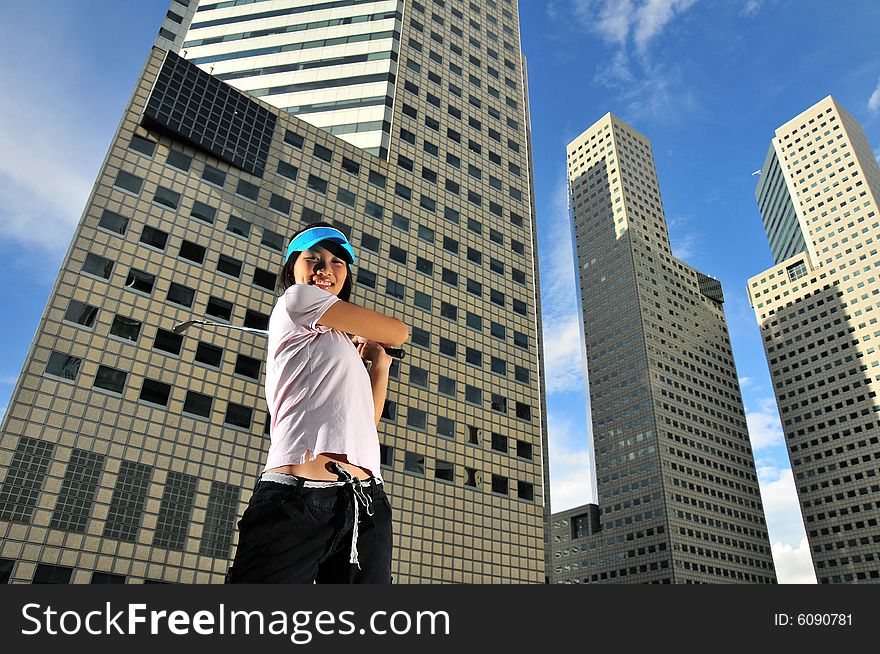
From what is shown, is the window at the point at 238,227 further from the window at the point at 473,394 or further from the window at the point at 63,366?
the window at the point at 473,394

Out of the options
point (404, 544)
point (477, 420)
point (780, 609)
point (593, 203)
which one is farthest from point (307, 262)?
point (593, 203)

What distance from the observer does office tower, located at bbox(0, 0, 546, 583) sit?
25.1 meters

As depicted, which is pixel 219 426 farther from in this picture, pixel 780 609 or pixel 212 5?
pixel 212 5

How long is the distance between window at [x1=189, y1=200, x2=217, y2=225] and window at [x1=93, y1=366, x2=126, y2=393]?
10.3 meters

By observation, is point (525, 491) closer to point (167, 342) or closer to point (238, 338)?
point (238, 338)

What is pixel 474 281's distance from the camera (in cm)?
4378

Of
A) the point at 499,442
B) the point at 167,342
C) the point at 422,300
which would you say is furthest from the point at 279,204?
the point at 499,442

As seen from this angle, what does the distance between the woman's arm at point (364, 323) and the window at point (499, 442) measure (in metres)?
35.7

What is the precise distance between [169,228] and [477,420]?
833 inches

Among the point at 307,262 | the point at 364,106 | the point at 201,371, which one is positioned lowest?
the point at 307,262

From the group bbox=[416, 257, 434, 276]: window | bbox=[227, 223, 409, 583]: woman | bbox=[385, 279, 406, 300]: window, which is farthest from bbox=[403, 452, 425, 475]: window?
bbox=[227, 223, 409, 583]: woman

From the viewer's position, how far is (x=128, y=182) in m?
32.0

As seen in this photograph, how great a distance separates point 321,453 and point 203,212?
3421cm

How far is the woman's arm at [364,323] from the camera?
3.24m
